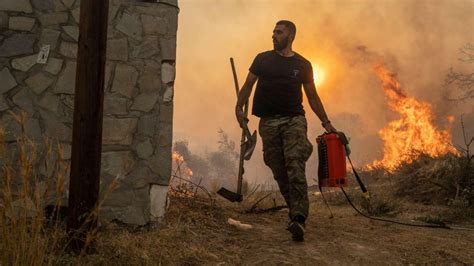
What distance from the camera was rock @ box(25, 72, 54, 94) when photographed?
456cm

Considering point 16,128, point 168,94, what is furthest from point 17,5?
point 168,94

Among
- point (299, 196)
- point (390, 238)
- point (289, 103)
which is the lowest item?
point (390, 238)

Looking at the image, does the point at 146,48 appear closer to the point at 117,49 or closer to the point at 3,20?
the point at 117,49

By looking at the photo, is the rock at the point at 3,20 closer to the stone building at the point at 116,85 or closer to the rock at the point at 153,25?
the stone building at the point at 116,85

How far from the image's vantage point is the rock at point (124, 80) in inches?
187

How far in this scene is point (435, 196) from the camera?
26.1 ft

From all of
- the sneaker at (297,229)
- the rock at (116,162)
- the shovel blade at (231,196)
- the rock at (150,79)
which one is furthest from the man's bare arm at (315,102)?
the rock at (116,162)

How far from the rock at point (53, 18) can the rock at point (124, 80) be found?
2.28 feet

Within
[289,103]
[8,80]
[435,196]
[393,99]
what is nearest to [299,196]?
[289,103]

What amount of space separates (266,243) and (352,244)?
34.9 inches

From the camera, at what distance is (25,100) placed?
14.9 ft

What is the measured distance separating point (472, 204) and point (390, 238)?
254 cm

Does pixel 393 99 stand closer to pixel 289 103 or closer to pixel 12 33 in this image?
pixel 289 103

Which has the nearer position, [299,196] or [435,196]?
[299,196]
